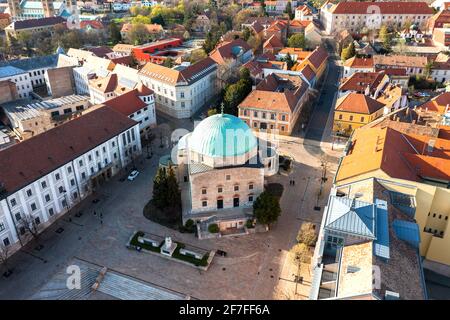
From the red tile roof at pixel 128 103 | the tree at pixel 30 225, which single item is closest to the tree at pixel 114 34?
the red tile roof at pixel 128 103

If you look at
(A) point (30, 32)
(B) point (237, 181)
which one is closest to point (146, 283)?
(B) point (237, 181)

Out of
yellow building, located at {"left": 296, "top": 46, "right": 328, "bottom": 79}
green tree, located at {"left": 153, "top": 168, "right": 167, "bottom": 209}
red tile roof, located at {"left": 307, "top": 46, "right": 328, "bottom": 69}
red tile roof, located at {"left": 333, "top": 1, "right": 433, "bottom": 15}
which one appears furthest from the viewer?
red tile roof, located at {"left": 333, "top": 1, "right": 433, "bottom": 15}

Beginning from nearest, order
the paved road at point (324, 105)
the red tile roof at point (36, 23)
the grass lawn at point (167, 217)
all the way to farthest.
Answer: the grass lawn at point (167, 217) < the paved road at point (324, 105) < the red tile roof at point (36, 23)

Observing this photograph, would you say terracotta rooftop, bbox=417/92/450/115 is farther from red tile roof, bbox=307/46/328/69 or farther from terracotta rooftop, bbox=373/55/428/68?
red tile roof, bbox=307/46/328/69

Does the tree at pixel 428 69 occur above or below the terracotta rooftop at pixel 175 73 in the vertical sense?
below

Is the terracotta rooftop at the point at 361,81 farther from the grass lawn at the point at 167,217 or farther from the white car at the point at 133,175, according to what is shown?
the grass lawn at the point at 167,217

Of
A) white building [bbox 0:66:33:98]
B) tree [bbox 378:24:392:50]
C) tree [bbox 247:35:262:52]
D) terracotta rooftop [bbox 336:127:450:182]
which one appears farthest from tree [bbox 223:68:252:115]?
tree [bbox 378:24:392:50]

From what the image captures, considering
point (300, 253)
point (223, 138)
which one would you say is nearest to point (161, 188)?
point (223, 138)

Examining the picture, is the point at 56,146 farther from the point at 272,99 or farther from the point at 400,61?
the point at 400,61
